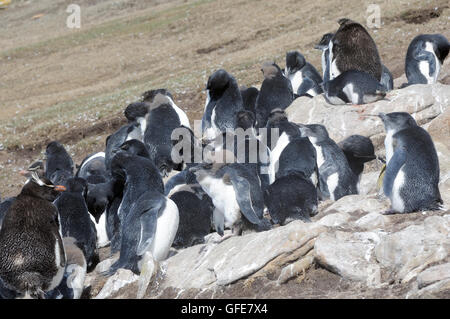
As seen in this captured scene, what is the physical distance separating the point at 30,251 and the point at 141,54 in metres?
18.7

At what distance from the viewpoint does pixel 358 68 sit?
9.16 m

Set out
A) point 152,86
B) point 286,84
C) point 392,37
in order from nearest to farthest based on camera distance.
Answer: point 286,84 → point 392,37 → point 152,86

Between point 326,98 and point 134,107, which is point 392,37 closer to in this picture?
point 326,98

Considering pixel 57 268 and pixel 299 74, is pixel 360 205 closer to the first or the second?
pixel 57 268

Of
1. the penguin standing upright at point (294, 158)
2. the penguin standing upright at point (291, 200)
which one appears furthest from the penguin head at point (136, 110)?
the penguin standing upright at point (291, 200)

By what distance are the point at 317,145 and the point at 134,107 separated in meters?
2.75

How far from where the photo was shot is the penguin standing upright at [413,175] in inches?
222

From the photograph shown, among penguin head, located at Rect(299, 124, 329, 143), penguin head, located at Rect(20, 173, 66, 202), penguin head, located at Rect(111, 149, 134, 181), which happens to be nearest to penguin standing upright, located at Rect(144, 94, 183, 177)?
penguin head, located at Rect(111, 149, 134, 181)

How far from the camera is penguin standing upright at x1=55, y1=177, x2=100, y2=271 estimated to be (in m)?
6.30

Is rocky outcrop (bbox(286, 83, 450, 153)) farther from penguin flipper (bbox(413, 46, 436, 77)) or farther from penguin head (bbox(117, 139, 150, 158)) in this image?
penguin head (bbox(117, 139, 150, 158))

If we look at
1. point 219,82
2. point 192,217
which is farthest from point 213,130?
point 192,217
